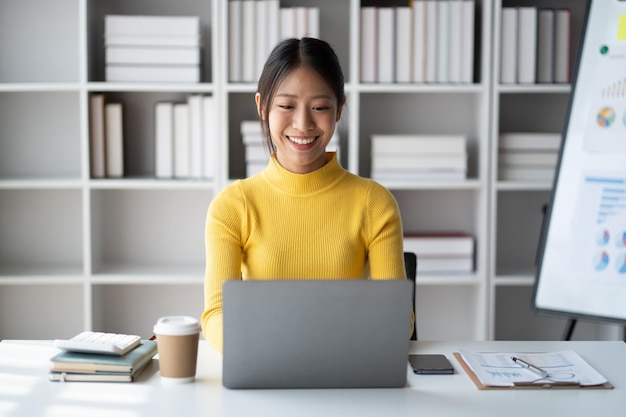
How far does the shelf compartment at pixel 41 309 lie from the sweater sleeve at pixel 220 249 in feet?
5.74

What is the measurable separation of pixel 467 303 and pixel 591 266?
3.02 ft

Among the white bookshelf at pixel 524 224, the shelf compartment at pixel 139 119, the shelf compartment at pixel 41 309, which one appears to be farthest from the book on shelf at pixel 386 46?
the shelf compartment at pixel 41 309

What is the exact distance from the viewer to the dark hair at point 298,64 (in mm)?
1835

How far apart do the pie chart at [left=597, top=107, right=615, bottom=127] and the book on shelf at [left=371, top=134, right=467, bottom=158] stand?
61cm

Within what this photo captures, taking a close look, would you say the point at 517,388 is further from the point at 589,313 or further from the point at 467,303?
the point at 467,303

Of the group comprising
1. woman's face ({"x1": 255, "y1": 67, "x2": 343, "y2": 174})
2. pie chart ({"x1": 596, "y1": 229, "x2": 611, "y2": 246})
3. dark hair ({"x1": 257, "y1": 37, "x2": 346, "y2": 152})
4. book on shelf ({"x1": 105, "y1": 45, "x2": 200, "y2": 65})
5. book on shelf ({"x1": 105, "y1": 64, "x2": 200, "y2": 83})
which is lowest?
pie chart ({"x1": 596, "y1": 229, "x2": 611, "y2": 246})

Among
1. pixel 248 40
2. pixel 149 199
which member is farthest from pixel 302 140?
pixel 149 199

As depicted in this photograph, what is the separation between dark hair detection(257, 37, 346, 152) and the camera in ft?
6.02

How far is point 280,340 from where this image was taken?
1398 millimetres

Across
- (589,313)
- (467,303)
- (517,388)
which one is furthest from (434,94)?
(517,388)

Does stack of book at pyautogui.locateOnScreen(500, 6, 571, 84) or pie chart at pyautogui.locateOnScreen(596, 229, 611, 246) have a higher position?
stack of book at pyautogui.locateOnScreen(500, 6, 571, 84)

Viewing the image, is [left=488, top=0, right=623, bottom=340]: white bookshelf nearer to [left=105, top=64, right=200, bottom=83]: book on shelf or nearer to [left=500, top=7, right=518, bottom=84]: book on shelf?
[left=500, top=7, right=518, bottom=84]: book on shelf

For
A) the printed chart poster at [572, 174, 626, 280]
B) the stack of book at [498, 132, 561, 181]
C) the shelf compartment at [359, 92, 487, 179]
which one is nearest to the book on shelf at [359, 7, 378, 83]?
the shelf compartment at [359, 92, 487, 179]

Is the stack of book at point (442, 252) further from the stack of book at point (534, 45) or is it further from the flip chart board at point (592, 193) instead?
the stack of book at point (534, 45)
